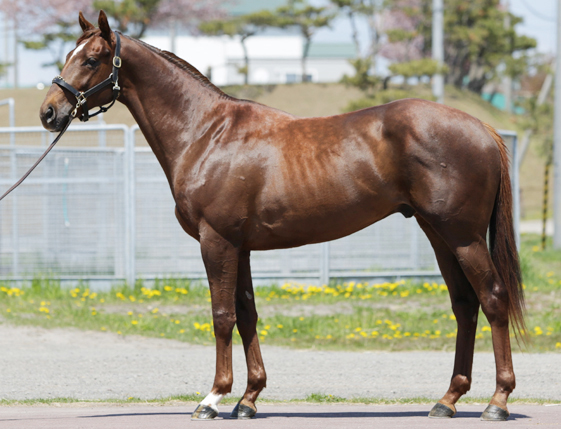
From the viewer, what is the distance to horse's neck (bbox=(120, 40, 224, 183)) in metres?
4.95

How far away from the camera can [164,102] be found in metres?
5.01

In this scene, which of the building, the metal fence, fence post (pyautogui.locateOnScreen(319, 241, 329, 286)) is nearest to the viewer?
the metal fence

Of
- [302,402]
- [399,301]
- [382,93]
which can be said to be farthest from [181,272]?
[382,93]

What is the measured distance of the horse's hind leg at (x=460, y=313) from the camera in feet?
16.0

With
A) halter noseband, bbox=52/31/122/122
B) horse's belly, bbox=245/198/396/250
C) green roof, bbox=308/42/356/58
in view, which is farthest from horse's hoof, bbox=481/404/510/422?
green roof, bbox=308/42/356/58

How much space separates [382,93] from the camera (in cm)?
3266

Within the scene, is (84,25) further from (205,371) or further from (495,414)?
(495,414)

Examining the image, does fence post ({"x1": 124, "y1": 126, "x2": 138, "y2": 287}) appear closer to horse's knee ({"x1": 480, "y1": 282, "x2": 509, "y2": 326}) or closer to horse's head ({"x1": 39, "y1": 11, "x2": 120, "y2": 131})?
horse's head ({"x1": 39, "y1": 11, "x2": 120, "y2": 131})

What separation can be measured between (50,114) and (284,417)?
246 centimetres

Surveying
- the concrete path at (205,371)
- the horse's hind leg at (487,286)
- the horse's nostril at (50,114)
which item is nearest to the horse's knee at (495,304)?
the horse's hind leg at (487,286)

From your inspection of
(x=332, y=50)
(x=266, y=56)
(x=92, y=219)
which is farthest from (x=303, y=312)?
(x=332, y=50)

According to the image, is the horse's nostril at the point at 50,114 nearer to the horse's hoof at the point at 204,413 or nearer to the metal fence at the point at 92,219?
the horse's hoof at the point at 204,413

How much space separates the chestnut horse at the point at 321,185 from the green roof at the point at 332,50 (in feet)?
195

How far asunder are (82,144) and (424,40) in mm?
40264
